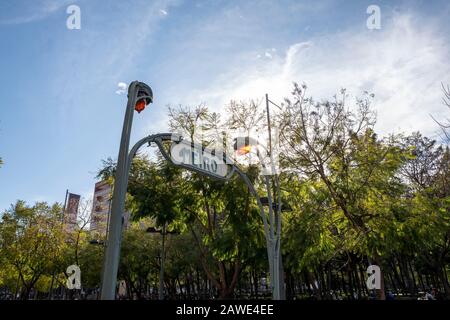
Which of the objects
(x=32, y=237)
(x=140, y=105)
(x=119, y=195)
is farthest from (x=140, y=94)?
(x=32, y=237)

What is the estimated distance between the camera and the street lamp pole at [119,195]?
408 centimetres

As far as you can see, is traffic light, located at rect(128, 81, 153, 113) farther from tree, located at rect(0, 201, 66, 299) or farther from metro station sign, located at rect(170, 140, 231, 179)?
tree, located at rect(0, 201, 66, 299)

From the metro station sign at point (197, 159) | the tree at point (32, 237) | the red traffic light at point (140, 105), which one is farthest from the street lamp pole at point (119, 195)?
the tree at point (32, 237)

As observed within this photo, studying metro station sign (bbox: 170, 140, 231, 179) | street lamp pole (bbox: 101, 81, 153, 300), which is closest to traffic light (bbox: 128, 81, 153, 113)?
street lamp pole (bbox: 101, 81, 153, 300)

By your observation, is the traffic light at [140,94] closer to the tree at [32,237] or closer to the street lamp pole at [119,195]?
the street lamp pole at [119,195]

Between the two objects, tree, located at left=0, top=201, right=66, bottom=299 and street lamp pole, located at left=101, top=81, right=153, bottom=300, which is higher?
tree, located at left=0, top=201, right=66, bottom=299

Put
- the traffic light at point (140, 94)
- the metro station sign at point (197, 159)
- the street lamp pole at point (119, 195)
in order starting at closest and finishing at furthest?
the street lamp pole at point (119, 195) → the traffic light at point (140, 94) → the metro station sign at point (197, 159)

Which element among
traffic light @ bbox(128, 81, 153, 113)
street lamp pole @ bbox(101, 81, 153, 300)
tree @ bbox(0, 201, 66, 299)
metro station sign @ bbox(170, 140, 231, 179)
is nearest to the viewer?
street lamp pole @ bbox(101, 81, 153, 300)

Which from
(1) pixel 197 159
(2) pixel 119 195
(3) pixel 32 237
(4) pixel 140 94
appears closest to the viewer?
(2) pixel 119 195

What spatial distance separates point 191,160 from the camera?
18.5ft

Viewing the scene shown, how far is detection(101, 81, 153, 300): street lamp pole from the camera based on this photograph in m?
4.08

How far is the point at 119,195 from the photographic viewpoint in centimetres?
428

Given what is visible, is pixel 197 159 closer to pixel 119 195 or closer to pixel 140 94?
pixel 140 94
